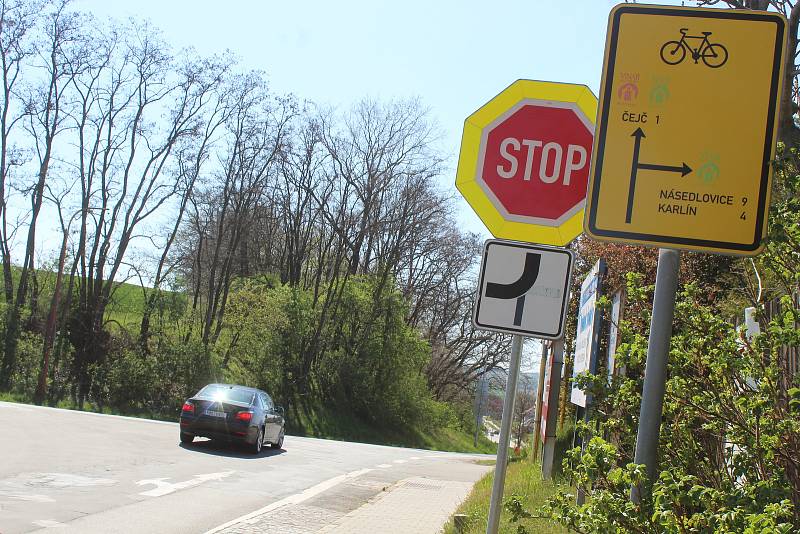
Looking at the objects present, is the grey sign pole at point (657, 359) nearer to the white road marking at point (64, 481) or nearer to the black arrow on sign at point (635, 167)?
the black arrow on sign at point (635, 167)

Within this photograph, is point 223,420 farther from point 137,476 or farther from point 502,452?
point 502,452

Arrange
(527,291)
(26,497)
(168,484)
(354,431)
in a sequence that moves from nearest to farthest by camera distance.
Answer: (527,291) → (26,497) → (168,484) → (354,431)

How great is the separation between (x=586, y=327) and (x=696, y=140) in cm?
554

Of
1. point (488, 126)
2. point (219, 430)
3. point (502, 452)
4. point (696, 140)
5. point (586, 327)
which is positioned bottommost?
point (219, 430)

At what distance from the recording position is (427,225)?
A: 47406mm

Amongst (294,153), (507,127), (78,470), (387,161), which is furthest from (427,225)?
(507,127)

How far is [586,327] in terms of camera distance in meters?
8.58

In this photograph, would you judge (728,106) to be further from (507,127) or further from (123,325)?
(123,325)

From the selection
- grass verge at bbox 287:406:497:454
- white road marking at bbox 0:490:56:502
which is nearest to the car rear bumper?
white road marking at bbox 0:490:56:502

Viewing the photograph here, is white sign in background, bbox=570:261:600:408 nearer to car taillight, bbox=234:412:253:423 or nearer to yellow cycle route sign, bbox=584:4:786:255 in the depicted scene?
yellow cycle route sign, bbox=584:4:786:255

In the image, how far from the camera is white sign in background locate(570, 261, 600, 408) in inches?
307

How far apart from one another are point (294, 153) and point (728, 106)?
4158 cm

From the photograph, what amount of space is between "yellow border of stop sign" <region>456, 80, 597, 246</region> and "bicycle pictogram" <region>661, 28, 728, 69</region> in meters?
2.37

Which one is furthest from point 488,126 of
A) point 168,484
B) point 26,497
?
point 168,484
